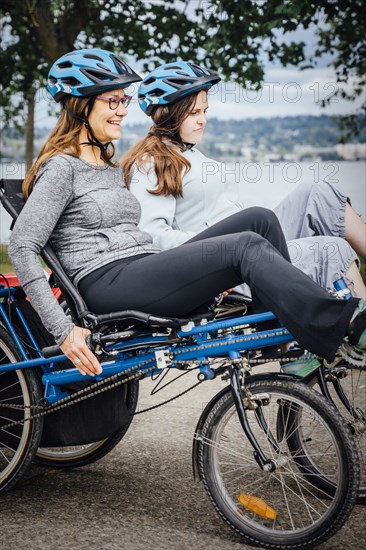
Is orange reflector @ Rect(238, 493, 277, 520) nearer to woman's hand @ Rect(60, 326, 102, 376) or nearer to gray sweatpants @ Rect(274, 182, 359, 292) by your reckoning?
woman's hand @ Rect(60, 326, 102, 376)

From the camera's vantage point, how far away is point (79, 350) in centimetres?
319

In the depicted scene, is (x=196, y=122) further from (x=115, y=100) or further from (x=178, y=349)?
(x=178, y=349)

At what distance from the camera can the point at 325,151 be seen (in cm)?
995

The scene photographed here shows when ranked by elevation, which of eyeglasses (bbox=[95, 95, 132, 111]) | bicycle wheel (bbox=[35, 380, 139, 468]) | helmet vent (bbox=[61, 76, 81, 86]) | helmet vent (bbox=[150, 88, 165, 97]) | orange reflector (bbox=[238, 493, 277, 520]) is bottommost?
bicycle wheel (bbox=[35, 380, 139, 468])

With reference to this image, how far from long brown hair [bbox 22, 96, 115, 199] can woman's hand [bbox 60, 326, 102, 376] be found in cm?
65

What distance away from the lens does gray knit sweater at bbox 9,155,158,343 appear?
10.7 ft

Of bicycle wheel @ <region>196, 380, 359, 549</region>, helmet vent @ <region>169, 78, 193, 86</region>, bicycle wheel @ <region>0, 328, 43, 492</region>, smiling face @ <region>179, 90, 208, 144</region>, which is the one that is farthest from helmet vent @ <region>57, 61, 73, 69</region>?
bicycle wheel @ <region>196, 380, 359, 549</region>

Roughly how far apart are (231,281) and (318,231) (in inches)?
37.0

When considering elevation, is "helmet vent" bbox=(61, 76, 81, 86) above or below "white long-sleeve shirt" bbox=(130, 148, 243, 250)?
above

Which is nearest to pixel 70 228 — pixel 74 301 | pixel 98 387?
pixel 74 301

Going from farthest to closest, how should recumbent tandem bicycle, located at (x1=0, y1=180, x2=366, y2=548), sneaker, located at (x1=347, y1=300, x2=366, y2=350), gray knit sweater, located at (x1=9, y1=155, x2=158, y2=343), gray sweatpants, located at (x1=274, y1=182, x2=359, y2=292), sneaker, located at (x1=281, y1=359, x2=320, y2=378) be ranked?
gray sweatpants, located at (x1=274, y1=182, x2=359, y2=292), sneaker, located at (x1=281, y1=359, x2=320, y2=378), gray knit sweater, located at (x1=9, y1=155, x2=158, y2=343), recumbent tandem bicycle, located at (x1=0, y1=180, x2=366, y2=548), sneaker, located at (x1=347, y1=300, x2=366, y2=350)

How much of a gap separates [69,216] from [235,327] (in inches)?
31.9

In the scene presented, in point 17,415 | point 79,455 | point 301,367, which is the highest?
point 301,367

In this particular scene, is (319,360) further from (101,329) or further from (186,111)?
(186,111)
